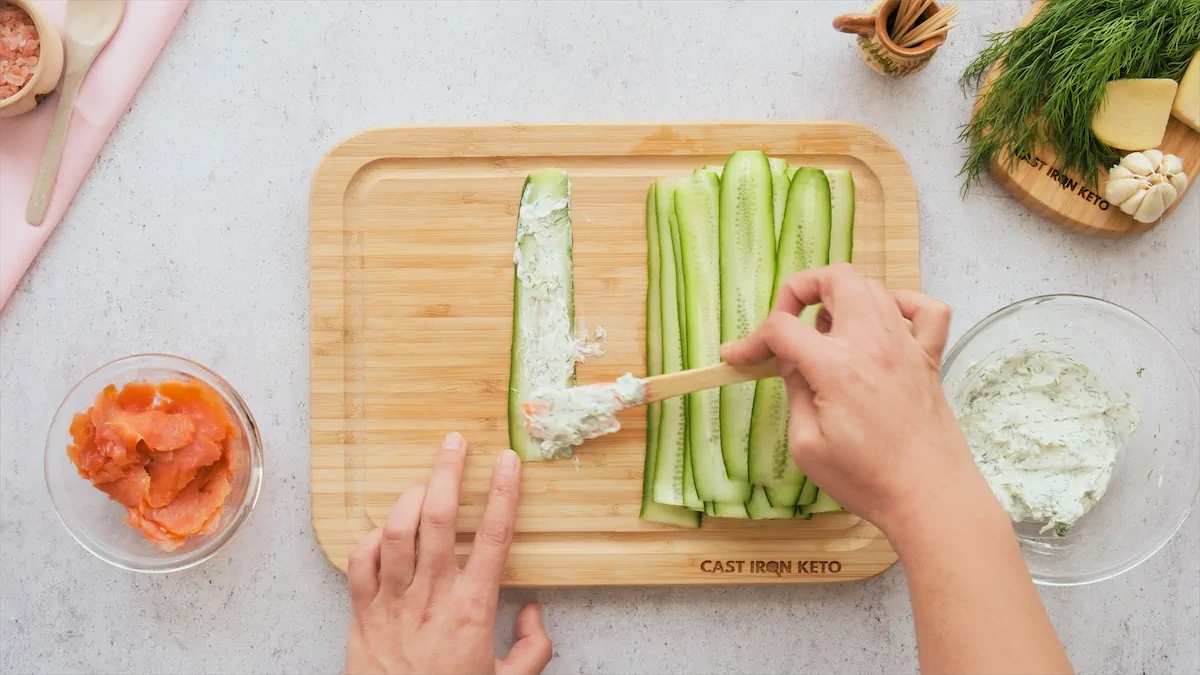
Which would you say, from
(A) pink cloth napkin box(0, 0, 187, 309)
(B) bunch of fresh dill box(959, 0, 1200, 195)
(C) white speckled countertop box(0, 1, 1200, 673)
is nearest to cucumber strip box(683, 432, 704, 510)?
(C) white speckled countertop box(0, 1, 1200, 673)

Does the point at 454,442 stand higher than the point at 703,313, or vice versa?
the point at 703,313

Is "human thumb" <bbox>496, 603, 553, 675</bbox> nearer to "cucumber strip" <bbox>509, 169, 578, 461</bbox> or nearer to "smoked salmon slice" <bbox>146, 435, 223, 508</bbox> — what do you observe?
"cucumber strip" <bbox>509, 169, 578, 461</bbox>

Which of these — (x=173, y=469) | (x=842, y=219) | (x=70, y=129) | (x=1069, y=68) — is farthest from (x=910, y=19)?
(x=70, y=129)

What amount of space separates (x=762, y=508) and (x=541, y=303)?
877 mm

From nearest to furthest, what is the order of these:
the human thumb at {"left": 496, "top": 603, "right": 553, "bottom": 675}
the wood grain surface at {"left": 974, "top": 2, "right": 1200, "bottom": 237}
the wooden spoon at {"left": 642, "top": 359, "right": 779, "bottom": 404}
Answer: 1. the wooden spoon at {"left": 642, "top": 359, "right": 779, "bottom": 404}
2. the human thumb at {"left": 496, "top": 603, "right": 553, "bottom": 675}
3. the wood grain surface at {"left": 974, "top": 2, "right": 1200, "bottom": 237}

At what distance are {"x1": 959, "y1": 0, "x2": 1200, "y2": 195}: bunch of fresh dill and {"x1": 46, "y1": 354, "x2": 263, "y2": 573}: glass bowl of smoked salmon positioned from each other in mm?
2344

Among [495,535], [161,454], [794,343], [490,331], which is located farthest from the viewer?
[490,331]

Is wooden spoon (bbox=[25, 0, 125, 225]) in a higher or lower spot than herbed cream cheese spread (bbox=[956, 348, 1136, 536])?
higher

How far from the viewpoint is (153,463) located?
2305mm

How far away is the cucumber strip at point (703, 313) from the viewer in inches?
96.1

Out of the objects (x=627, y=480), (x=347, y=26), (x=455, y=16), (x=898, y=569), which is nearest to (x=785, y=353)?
(x=627, y=480)

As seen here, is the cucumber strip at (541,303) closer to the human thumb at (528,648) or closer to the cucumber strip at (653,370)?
the cucumber strip at (653,370)

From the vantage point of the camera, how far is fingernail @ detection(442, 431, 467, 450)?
245 centimetres

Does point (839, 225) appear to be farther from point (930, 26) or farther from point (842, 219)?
point (930, 26)
